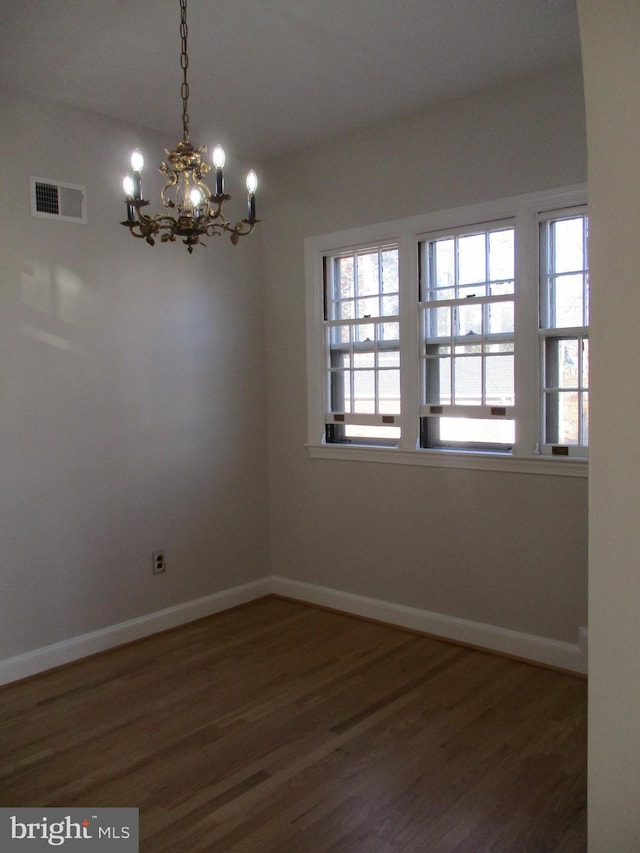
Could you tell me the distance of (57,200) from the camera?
3.79 meters

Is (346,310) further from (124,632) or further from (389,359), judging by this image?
(124,632)

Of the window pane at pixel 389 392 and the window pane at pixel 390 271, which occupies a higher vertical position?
the window pane at pixel 390 271

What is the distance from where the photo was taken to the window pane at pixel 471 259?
3898 millimetres

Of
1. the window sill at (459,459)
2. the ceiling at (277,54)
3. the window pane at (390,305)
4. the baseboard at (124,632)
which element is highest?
the ceiling at (277,54)

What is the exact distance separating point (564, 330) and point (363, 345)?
1.33m

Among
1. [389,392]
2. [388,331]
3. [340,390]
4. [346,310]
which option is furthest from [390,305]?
[340,390]

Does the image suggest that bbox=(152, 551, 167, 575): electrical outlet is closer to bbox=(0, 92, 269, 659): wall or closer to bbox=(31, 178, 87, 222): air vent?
bbox=(0, 92, 269, 659): wall

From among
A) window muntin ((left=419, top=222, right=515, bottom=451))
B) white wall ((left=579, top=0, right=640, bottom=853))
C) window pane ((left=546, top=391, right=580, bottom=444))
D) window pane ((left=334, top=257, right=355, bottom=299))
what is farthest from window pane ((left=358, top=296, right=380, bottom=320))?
white wall ((left=579, top=0, right=640, bottom=853))

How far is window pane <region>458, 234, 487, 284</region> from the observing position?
3.90m

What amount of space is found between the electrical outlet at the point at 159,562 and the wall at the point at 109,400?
0.04 m

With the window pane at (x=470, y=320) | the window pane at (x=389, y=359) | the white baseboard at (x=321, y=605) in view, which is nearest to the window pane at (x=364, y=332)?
the window pane at (x=389, y=359)

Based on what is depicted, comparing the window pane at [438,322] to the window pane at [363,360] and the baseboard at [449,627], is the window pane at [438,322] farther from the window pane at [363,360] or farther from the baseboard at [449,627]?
the baseboard at [449,627]

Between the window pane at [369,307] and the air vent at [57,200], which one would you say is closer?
the air vent at [57,200]

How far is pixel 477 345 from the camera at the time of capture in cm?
392
